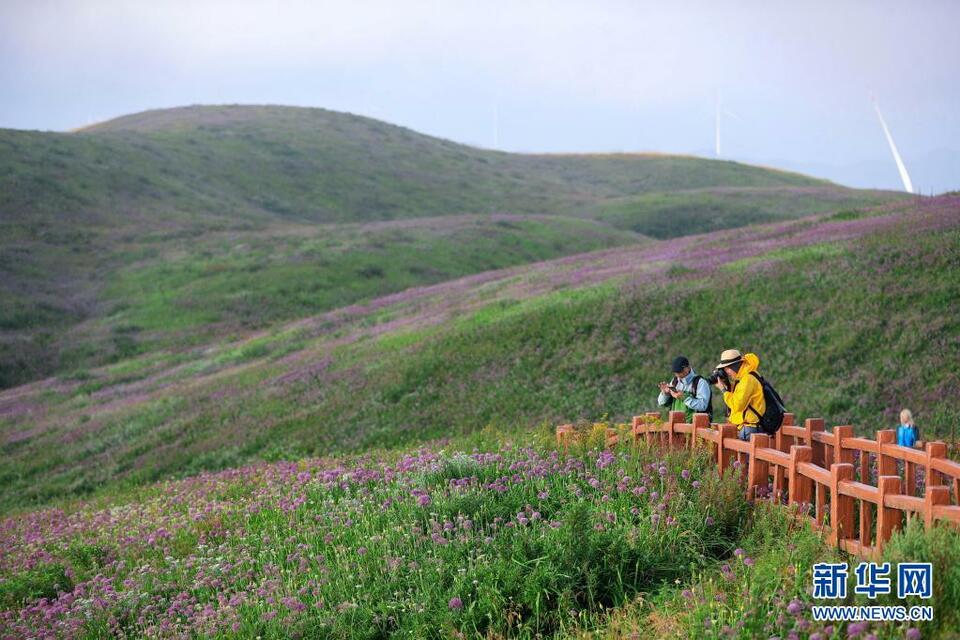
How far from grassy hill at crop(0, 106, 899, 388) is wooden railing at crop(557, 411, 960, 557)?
34.2 meters

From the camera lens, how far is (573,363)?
20359 mm

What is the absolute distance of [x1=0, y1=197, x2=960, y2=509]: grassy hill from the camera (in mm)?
17109

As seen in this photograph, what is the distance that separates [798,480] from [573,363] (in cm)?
Result: 1279

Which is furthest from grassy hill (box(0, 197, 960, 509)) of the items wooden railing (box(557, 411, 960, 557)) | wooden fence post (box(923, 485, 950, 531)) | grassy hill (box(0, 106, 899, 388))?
grassy hill (box(0, 106, 899, 388))

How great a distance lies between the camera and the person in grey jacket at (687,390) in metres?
10.9

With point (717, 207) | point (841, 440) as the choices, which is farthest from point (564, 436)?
point (717, 207)

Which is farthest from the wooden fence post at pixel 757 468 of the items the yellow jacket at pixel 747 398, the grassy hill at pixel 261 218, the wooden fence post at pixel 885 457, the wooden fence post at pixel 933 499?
the grassy hill at pixel 261 218

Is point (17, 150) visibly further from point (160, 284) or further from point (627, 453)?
point (627, 453)

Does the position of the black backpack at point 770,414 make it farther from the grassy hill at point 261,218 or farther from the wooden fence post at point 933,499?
the grassy hill at point 261,218

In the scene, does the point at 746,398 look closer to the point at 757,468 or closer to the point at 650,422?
the point at 650,422

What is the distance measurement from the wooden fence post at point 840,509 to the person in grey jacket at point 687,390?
3786 mm

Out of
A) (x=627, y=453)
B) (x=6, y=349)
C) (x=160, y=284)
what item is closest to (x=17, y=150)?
(x=160, y=284)

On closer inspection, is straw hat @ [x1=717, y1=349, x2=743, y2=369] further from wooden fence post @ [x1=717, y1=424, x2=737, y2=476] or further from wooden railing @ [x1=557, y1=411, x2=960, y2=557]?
wooden fence post @ [x1=717, y1=424, x2=737, y2=476]

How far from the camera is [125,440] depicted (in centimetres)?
2391
